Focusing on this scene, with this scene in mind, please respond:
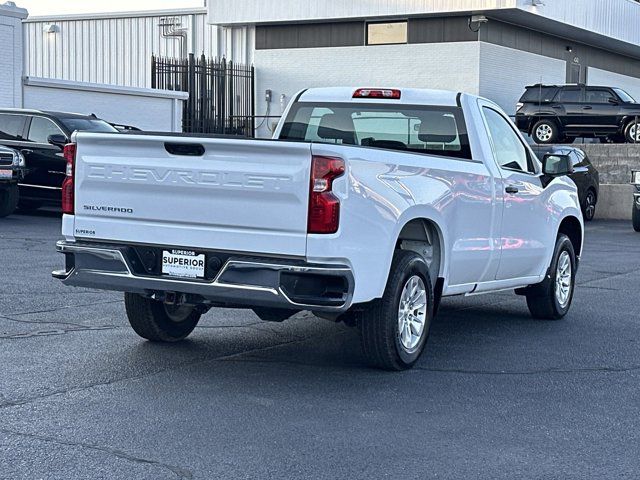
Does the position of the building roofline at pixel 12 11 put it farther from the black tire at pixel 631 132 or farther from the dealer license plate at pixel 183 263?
the dealer license plate at pixel 183 263

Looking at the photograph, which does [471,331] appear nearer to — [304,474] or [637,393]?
[637,393]

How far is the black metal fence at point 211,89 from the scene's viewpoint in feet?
121

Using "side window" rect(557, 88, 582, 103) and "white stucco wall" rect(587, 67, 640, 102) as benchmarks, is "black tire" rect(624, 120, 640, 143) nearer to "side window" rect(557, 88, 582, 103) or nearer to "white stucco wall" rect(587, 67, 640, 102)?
"side window" rect(557, 88, 582, 103)

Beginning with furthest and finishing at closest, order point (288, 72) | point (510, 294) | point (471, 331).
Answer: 1. point (288, 72)
2. point (510, 294)
3. point (471, 331)

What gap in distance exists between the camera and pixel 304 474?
5.39 m

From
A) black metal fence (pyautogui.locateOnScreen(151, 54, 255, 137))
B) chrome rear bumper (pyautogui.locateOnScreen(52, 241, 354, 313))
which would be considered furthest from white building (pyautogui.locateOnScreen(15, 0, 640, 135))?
chrome rear bumper (pyautogui.locateOnScreen(52, 241, 354, 313))

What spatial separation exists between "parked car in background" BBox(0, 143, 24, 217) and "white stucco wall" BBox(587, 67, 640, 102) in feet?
96.4

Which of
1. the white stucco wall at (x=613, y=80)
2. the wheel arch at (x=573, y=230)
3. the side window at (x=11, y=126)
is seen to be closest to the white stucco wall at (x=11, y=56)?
the side window at (x=11, y=126)

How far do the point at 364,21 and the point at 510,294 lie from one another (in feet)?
88.5

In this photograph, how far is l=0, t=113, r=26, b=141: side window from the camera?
68.2 ft

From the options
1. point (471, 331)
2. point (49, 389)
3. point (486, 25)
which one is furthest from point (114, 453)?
point (486, 25)

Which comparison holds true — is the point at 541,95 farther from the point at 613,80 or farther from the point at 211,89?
the point at 613,80

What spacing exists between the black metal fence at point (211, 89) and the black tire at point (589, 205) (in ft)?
47.1

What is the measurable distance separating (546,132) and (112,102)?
12.6 metres
